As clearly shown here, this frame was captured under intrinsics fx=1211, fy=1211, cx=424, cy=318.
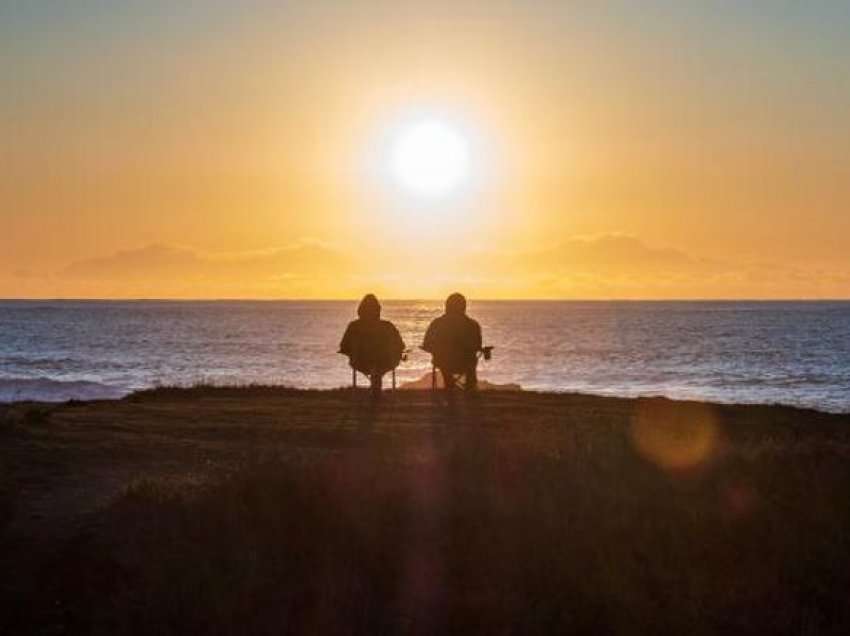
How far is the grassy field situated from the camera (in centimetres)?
1072

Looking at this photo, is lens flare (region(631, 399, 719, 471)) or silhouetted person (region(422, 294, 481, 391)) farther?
silhouetted person (region(422, 294, 481, 391))

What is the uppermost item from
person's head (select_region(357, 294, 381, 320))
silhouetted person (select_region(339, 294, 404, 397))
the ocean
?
person's head (select_region(357, 294, 381, 320))

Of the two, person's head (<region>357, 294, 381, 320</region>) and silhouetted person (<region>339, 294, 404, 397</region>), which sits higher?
person's head (<region>357, 294, 381, 320</region>)

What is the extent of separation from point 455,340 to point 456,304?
65cm

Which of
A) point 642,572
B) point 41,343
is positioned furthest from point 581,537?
point 41,343

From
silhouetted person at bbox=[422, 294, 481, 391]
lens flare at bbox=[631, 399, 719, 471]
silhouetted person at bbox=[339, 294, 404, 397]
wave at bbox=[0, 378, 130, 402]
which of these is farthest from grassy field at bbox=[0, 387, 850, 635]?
wave at bbox=[0, 378, 130, 402]

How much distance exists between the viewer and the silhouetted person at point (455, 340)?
2195cm

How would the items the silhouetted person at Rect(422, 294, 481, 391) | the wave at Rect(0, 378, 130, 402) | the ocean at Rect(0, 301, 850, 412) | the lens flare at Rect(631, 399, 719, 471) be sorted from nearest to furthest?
the lens flare at Rect(631, 399, 719, 471), the silhouetted person at Rect(422, 294, 481, 391), the wave at Rect(0, 378, 130, 402), the ocean at Rect(0, 301, 850, 412)

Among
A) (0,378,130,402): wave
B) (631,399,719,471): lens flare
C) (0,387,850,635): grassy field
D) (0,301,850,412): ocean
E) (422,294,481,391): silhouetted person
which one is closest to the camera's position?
(0,387,850,635): grassy field

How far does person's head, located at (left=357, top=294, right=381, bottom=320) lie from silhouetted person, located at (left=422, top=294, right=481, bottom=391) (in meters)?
A: 1.07

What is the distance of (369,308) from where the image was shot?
22.2 meters

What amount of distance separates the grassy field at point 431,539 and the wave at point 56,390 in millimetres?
28812

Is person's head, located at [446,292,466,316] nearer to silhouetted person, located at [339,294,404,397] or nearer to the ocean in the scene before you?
silhouetted person, located at [339,294,404,397]

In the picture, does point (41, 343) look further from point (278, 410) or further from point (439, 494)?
point (439, 494)
